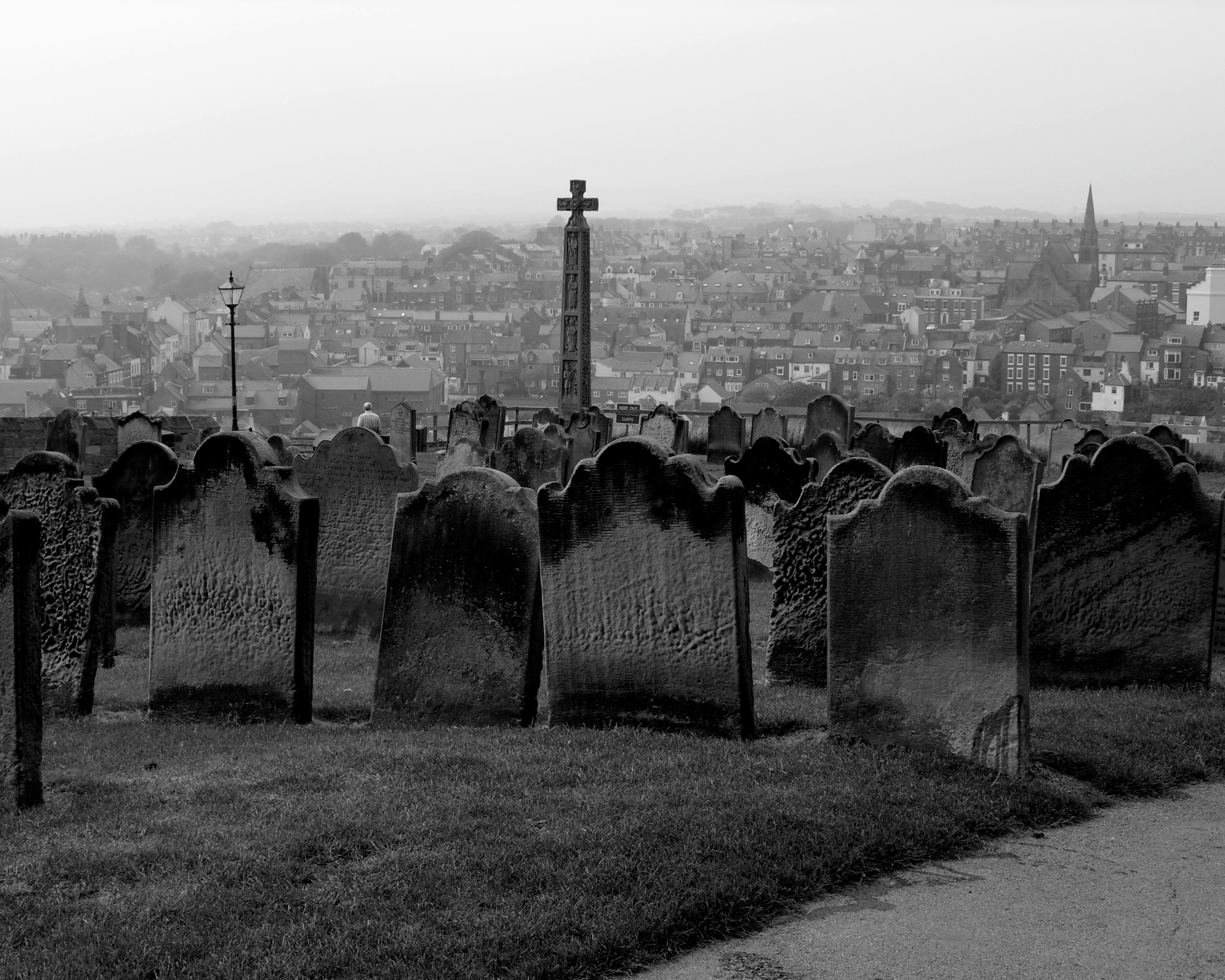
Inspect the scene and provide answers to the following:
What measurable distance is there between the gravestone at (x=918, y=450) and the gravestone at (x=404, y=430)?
9.36 meters

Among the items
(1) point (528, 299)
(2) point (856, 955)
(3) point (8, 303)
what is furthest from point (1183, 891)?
(1) point (528, 299)

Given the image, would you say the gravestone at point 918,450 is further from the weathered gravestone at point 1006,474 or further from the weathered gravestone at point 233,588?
the weathered gravestone at point 233,588

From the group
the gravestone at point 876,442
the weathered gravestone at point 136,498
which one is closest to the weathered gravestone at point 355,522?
the weathered gravestone at point 136,498

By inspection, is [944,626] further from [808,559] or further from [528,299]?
[528,299]

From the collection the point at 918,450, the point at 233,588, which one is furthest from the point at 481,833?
the point at 918,450

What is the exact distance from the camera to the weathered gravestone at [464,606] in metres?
7.79

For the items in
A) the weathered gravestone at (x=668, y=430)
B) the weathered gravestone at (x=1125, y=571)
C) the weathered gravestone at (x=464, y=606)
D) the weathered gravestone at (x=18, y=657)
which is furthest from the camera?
the weathered gravestone at (x=668, y=430)

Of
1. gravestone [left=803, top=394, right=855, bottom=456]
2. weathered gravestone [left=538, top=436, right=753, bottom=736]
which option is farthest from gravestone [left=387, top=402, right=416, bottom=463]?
weathered gravestone [left=538, top=436, right=753, bottom=736]

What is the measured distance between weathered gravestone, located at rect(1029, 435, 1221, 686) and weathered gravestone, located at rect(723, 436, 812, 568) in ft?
12.6

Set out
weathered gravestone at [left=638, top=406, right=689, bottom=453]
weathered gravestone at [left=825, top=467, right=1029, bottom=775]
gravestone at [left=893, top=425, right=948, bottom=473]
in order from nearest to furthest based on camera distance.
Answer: weathered gravestone at [left=825, top=467, right=1029, bottom=775] < gravestone at [left=893, top=425, right=948, bottom=473] < weathered gravestone at [left=638, top=406, right=689, bottom=453]

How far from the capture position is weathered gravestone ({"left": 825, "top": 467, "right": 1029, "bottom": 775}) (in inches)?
256

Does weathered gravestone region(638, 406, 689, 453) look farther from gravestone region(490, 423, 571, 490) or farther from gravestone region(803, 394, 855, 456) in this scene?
gravestone region(490, 423, 571, 490)

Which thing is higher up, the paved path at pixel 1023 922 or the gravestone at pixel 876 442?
the gravestone at pixel 876 442

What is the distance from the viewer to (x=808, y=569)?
8.99m
